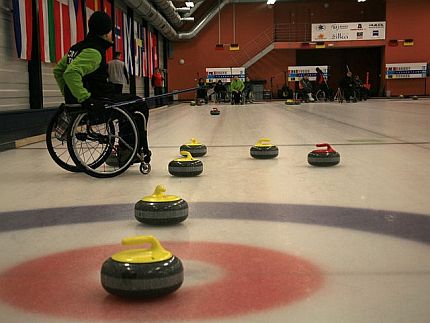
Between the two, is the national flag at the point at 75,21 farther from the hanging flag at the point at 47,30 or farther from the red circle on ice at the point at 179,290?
the red circle on ice at the point at 179,290

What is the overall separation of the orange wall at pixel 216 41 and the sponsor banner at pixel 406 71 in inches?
291

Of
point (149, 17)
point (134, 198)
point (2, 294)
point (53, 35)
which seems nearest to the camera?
point (2, 294)

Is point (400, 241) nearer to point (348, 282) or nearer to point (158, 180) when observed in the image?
point (348, 282)

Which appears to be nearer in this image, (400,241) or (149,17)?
(400,241)

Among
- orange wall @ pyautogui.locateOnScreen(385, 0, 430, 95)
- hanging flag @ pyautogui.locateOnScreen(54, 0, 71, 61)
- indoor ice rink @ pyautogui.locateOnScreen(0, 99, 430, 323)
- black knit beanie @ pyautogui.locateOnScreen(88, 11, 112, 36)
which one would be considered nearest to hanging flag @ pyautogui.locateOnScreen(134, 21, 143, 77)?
hanging flag @ pyautogui.locateOnScreen(54, 0, 71, 61)

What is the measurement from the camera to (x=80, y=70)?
4.61 m

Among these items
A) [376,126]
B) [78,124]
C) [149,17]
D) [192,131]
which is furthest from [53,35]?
[149,17]

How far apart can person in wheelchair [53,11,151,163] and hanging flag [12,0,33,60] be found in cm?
646

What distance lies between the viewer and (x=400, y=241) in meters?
2.75

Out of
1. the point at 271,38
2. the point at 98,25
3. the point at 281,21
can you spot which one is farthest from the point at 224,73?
the point at 98,25

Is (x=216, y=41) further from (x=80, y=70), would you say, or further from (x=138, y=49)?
(x=80, y=70)

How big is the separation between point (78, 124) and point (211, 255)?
8.71ft

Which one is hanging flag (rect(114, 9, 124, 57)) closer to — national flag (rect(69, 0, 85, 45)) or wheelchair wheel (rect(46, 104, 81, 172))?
national flag (rect(69, 0, 85, 45))

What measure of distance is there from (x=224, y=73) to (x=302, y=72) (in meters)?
4.38
